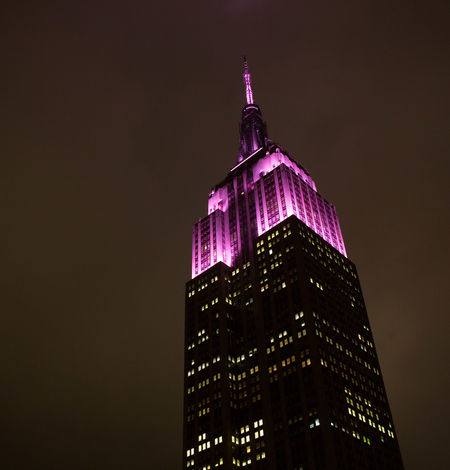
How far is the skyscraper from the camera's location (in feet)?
426

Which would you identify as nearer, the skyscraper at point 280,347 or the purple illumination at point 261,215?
the skyscraper at point 280,347

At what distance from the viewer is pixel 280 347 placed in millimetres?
145625

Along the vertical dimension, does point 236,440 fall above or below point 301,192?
below

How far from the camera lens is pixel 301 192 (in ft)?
600

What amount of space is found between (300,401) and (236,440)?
21.6 m

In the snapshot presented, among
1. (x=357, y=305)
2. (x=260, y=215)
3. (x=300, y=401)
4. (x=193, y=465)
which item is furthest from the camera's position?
(x=260, y=215)

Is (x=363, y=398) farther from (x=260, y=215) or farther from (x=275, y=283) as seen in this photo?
(x=260, y=215)

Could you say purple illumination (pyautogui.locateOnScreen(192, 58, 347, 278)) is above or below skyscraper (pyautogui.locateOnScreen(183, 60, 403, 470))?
above

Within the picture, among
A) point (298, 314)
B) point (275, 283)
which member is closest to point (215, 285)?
point (275, 283)

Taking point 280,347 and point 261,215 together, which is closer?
point 280,347

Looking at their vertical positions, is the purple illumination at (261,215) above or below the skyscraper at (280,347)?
above

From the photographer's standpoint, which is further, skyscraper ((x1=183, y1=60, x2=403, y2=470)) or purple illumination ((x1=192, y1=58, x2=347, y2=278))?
purple illumination ((x1=192, y1=58, x2=347, y2=278))

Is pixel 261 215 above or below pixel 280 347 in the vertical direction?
above

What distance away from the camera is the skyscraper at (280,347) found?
130 m
